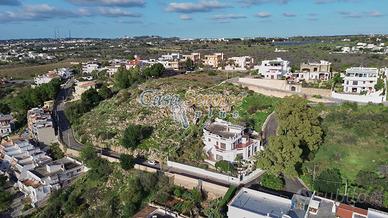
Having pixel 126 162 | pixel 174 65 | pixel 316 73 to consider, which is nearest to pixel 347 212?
pixel 126 162

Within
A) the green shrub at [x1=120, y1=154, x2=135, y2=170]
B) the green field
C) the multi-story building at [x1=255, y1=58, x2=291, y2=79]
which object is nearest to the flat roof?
the green field

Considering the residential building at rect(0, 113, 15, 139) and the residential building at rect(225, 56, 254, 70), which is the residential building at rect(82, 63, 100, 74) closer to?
the residential building at rect(0, 113, 15, 139)

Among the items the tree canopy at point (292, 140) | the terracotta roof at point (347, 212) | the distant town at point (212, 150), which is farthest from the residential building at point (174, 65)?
the terracotta roof at point (347, 212)

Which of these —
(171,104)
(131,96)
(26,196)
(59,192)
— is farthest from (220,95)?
(26,196)

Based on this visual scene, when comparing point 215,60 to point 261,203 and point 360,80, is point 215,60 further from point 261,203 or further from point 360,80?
point 261,203

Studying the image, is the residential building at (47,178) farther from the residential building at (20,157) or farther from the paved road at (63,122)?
the paved road at (63,122)
